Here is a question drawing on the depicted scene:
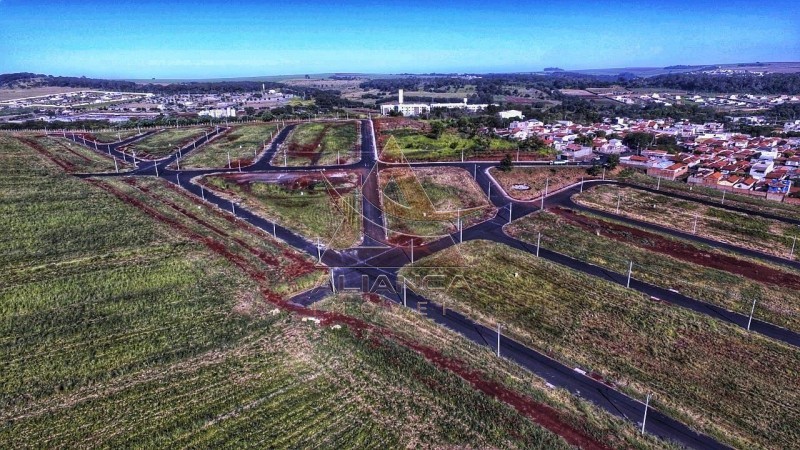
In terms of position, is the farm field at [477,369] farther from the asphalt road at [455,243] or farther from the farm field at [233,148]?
the farm field at [233,148]

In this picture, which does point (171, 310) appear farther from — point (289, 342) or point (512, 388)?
point (512, 388)

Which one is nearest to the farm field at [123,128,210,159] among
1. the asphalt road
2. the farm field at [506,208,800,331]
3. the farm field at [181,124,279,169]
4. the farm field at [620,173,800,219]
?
the farm field at [181,124,279,169]

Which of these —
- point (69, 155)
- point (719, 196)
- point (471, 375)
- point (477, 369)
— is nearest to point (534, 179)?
point (719, 196)

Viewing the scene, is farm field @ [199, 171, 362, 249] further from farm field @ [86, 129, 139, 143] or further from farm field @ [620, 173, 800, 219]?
farm field @ [86, 129, 139, 143]

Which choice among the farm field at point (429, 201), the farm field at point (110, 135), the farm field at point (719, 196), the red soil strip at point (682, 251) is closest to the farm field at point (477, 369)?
the farm field at point (429, 201)

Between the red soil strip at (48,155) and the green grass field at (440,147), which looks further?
the green grass field at (440,147)

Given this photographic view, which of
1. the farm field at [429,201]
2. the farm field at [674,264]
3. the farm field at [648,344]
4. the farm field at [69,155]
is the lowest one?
the farm field at [648,344]
